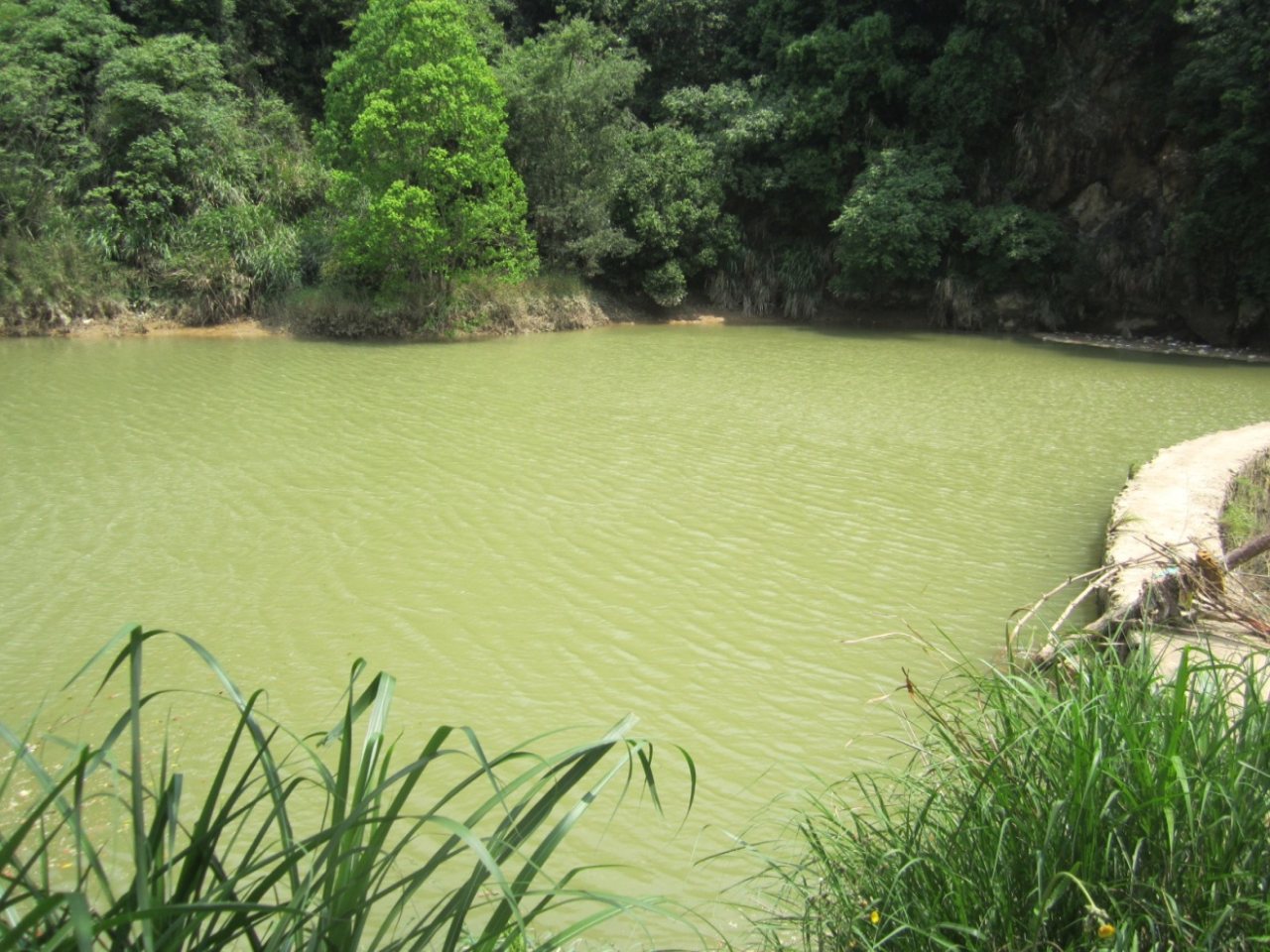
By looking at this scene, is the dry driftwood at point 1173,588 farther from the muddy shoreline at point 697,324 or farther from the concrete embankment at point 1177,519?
the muddy shoreline at point 697,324

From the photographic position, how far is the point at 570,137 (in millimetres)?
17016

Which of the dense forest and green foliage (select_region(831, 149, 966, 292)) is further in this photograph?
green foliage (select_region(831, 149, 966, 292))

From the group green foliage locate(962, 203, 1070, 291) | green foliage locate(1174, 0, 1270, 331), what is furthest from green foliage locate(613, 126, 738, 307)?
green foliage locate(1174, 0, 1270, 331)

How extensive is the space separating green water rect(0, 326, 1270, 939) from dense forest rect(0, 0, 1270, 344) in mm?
4059

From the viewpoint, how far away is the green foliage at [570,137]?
1659 centimetres

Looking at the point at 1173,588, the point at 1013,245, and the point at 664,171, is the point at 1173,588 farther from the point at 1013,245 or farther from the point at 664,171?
the point at 664,171

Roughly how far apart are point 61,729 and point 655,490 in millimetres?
4192

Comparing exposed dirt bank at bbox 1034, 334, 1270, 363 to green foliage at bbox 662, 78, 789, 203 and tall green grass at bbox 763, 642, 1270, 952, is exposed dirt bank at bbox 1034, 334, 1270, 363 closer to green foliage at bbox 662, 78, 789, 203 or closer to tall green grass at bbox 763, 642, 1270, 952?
green foliage at bbox 662, 78, 789, 203

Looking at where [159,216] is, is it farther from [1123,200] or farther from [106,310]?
[1123,200]

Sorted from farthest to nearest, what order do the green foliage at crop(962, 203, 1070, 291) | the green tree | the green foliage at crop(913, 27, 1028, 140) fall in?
the green foliage at crop(913, 27, 1028, 140) < the green foliage at crop(962, 203, 1070, 291) < the green tree

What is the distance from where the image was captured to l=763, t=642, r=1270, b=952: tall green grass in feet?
5.99

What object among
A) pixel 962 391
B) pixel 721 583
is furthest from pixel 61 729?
pixel 962 391

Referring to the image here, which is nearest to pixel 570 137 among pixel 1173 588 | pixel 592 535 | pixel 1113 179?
pixel 1113 179

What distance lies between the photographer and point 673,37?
20.0 m
